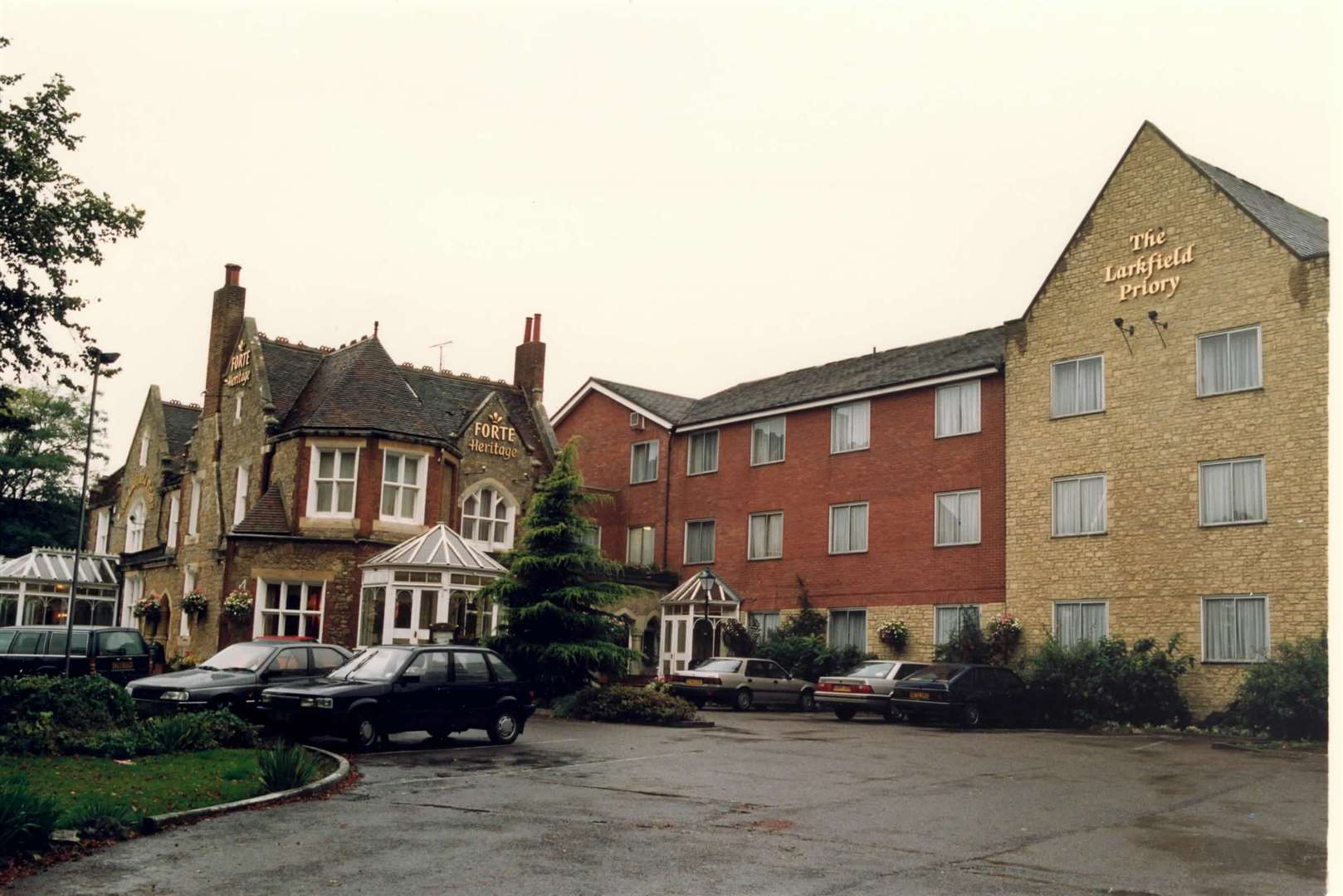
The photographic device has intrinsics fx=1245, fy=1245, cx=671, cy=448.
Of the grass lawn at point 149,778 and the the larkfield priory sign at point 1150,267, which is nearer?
the grass lawn at point 149,778

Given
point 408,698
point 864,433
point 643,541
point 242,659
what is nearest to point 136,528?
point 643,541

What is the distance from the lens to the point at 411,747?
1889cm

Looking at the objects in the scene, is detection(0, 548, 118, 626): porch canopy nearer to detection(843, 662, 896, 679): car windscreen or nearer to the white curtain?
detection(843, 662, 896, 679): car windscreen

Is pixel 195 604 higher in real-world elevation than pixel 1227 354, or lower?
lower

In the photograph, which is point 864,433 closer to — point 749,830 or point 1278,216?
point 1278,216

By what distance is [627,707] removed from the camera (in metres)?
25.1

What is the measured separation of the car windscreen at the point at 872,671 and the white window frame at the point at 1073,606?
4654 mm

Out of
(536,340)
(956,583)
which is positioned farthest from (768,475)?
(536,340)

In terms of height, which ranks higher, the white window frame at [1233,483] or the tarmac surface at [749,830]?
the white window frame at [1233,483]

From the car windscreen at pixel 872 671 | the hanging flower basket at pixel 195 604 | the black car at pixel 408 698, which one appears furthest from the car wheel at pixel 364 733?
the hanging flower basket at pixel 195 604

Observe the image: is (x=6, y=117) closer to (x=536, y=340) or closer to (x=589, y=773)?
(x=589, y=773)

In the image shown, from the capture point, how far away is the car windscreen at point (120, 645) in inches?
1032

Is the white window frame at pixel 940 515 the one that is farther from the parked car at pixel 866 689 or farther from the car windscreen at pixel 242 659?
the car windscreen at pixel 242 659

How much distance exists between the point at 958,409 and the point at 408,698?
20.6 meters
